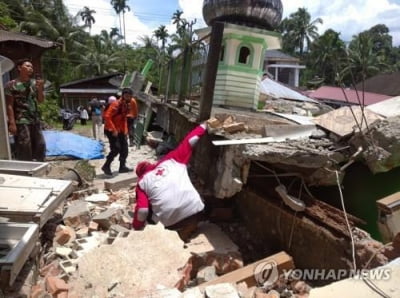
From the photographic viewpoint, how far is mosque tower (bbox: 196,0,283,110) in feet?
23.0

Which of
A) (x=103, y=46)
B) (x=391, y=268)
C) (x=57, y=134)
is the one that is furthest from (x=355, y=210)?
(x=103, y=46)

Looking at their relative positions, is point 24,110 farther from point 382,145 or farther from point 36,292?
point 382,145

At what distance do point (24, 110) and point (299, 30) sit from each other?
1895 inches

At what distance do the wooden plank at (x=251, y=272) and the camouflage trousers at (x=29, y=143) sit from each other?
3.90 meters

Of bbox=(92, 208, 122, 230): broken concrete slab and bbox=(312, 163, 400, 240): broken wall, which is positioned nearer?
bbox=(312, 163, 400, 240): broken wall

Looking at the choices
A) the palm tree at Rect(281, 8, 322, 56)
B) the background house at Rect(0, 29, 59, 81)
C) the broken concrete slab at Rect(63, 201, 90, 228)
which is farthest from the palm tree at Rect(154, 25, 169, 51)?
the broken concrete slab at Rect(63, 201, 90, 228)

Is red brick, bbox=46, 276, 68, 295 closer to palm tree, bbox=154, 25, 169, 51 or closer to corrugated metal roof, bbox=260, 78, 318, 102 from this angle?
corrugated metal roof, bbox=260, 78, 318, 102

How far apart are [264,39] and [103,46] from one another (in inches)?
1292

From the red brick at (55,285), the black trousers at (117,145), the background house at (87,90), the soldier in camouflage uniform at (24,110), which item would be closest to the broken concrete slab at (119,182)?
the black trousers at (117,145)

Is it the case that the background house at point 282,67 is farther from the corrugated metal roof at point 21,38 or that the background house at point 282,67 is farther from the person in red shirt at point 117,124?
the person in red shirt at point 117,124

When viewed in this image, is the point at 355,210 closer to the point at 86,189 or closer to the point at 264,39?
the point at 86,189

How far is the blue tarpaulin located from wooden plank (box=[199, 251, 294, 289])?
6144mm

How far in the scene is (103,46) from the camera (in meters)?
36.6

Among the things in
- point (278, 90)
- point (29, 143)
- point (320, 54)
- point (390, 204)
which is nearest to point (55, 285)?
point (390, 204)
